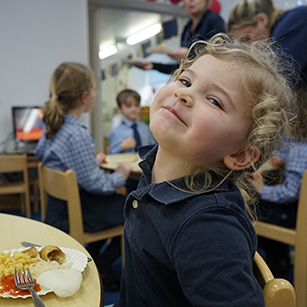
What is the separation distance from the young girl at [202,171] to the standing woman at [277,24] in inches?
46.6

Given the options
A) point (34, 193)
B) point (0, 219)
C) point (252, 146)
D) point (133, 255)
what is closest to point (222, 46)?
point (252, 146)

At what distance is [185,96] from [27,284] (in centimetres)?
38

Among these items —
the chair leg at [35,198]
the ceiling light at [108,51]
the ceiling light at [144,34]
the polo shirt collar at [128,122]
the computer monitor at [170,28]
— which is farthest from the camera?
the ceiling light at [108,51]

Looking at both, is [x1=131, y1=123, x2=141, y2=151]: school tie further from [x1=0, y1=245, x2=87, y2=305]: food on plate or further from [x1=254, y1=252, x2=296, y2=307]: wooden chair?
[x1=254, y1=252, x2=296, y2=307]: wooden chair

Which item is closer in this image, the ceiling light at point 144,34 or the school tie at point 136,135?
the school tie at point 136,135

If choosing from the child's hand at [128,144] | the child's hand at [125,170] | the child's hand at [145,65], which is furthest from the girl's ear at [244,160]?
the child's hand at [128,144]

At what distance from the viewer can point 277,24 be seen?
1.77 m

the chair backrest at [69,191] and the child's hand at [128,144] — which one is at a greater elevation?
the chair backrest at [69,191]

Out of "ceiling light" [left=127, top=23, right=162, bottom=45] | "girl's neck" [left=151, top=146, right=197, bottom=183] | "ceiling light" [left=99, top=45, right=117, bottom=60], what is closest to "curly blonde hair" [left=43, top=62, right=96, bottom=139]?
"girl's neck" [left=151, top=146, right=197, bottom=183]

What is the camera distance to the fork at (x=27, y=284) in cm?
44

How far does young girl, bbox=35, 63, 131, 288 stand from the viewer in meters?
1.49

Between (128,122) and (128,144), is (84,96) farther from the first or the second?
(128,122)

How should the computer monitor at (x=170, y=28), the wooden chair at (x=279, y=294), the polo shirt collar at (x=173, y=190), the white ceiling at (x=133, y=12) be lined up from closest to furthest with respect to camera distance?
the wooden chair at (x=279, y=294), the polo shirt collar at (x=173, y=190), the white ceiling at (x=133, y=12), the computer monitor at (x=170, y=28)

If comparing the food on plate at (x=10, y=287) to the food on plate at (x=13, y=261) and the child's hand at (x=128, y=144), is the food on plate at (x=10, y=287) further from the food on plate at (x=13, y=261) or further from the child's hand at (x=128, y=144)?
the child's hand at (x=128, y=144)
